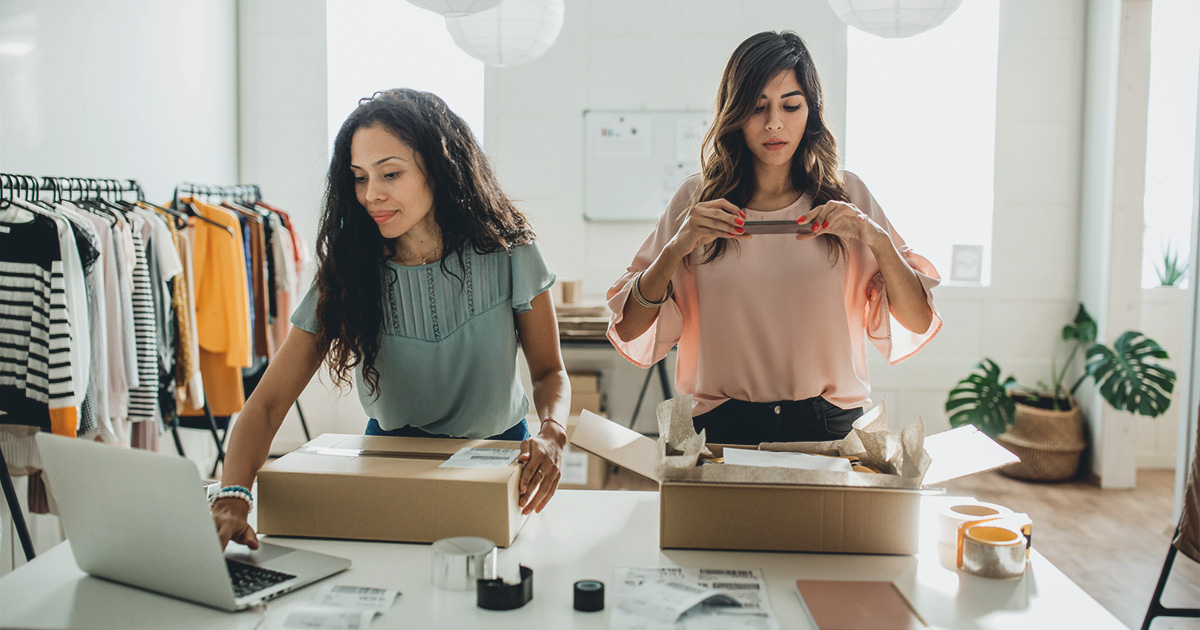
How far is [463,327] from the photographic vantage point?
1595 millimetres

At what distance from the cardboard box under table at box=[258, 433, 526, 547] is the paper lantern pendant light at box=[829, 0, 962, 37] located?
1.50 meters

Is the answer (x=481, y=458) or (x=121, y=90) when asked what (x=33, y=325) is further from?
(x=481, y=458)

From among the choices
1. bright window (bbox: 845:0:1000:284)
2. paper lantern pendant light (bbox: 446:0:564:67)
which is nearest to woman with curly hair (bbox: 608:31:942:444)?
paper lantern pendant light (bbox: 446:0:564:67)

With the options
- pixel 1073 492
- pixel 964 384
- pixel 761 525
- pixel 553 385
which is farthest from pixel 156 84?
pixel 1073 492

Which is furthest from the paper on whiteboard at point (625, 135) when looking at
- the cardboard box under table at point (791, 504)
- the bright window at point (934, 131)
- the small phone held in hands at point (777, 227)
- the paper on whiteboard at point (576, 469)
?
the cardboard box under table at point (791, 504)

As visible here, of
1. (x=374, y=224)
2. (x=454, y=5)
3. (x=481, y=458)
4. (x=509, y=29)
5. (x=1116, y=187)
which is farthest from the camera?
(x=1116, y=187)

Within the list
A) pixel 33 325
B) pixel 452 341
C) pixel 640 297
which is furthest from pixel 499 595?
pixel 33 325

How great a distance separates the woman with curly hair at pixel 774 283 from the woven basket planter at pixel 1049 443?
2938 millimetres

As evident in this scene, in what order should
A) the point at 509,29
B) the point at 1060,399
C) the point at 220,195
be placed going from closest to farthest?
the point at 509,29
the point at 220,195
the point at 1060,399

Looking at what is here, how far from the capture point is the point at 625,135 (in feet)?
15.1

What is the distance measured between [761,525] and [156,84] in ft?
11.8

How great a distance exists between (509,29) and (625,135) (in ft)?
6.13

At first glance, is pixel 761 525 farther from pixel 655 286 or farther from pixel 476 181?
pixel 476 181

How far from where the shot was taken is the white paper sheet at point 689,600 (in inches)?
39.9
